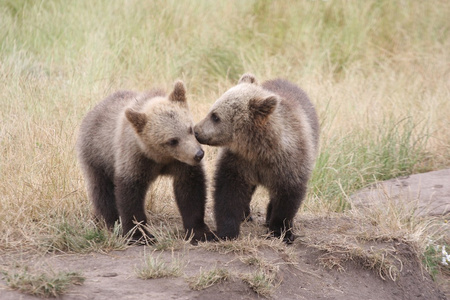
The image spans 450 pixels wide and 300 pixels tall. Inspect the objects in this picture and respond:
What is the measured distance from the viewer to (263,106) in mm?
4945

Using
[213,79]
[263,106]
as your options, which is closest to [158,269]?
[263,106]

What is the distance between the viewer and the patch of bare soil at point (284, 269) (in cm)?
416

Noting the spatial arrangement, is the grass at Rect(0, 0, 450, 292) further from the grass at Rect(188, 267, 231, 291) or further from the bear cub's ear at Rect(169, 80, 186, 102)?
the bear cub's ear at Rect(169, 80, 186, 102)

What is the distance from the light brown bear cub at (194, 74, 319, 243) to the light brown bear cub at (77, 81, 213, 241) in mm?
186

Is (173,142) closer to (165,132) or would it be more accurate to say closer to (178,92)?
(165,132)

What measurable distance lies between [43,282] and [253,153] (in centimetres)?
193

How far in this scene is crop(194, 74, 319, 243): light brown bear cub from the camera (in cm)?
505

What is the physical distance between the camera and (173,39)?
10.1 metres

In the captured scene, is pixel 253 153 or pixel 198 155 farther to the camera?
pixel 253 153

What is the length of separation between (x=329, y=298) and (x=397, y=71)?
6830 millimetres

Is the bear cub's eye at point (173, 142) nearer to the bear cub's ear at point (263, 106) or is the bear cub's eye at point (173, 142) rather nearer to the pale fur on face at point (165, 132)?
the pale fur on face at point (165, 132)

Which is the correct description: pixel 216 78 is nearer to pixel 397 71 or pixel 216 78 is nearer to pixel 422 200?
pixel 397 71

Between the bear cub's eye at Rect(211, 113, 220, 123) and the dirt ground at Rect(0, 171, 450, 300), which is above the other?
the bear cub's eye at Rect(211, 113, 220, 123)

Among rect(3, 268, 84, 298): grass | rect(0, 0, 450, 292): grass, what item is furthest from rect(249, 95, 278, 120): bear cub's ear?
rect(3, 268, 84, 298): grass
